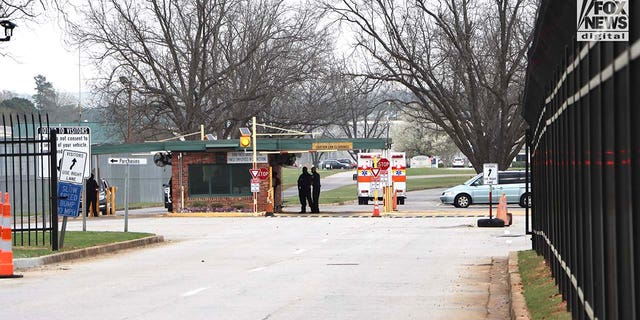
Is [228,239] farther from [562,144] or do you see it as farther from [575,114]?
[575,114]

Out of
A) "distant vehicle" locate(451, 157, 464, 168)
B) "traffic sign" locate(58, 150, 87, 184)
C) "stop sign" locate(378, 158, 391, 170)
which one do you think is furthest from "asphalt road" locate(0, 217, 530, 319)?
"distant vehicle" locate(451, 157, 464, 168)

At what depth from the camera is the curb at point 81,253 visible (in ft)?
62.6

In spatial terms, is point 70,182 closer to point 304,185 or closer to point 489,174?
point 489,174

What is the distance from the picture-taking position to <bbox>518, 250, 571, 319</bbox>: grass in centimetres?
1031

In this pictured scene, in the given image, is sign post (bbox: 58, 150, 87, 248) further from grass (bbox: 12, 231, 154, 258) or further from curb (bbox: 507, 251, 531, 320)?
curb (bbox: 507, 251, 531, 320)

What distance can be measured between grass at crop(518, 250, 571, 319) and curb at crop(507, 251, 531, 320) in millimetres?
52

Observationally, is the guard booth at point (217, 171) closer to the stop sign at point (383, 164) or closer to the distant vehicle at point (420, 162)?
the stop sign at point (383, 164)

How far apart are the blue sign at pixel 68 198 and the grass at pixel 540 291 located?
28.9 feet

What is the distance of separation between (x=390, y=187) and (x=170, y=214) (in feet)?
27.9

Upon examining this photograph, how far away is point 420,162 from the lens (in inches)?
5906

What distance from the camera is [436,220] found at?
1436 inches

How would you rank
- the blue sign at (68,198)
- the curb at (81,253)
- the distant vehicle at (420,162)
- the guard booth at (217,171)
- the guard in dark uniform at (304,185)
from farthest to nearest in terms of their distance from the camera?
the distant vehicle at (420,162) < the guard booth at (217,171) < the guard in dark uniform at (304,185) < the blue sign at (68,198) < the curb at (81,253)

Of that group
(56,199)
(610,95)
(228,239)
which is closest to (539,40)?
(610,95)

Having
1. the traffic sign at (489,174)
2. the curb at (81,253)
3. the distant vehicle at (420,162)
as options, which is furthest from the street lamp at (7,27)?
the distant vehicle at (420,162)
